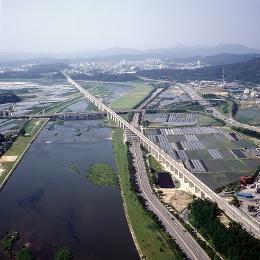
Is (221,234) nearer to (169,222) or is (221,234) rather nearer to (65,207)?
(169,222)

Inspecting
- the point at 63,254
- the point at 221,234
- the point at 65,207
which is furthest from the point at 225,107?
the point at 63,254

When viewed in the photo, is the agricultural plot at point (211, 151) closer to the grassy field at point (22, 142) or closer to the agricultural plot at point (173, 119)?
the agricultural plot at point (173, 119)

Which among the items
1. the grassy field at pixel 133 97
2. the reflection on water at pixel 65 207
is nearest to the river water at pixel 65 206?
the reflection on water at pixel 65 207

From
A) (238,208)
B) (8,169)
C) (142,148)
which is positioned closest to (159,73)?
(142,148)

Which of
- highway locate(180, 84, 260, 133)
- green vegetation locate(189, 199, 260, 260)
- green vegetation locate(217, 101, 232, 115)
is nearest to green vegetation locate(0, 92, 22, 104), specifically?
highway locate(180, 84, 260, 133)

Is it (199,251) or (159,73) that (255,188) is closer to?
(199,251)

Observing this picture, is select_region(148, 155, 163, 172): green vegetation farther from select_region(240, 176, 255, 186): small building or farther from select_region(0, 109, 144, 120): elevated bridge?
select_region(0, 109, 144, 120): elevated bridge
